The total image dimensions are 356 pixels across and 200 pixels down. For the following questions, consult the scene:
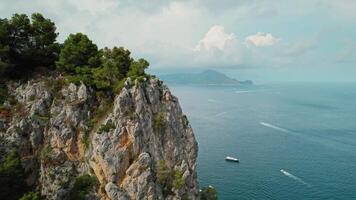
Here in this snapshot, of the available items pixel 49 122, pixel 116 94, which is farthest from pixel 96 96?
pixel 49 122

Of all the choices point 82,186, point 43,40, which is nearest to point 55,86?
point 43,40

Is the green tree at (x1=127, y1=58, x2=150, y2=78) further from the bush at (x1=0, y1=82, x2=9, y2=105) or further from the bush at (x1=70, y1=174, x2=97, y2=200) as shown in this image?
the bush at (x1=0, y1=82, x2=9, y2=105)

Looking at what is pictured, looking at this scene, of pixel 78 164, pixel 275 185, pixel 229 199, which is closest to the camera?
pixel 78 164

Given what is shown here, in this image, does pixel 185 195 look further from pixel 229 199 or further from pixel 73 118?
pixel 229 199

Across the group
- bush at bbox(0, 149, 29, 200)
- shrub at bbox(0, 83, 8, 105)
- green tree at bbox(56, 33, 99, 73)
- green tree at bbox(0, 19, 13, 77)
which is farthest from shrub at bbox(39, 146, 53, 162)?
green tree at bbox(0, 19, 13, 77)

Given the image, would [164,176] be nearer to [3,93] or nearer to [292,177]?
[3,93]

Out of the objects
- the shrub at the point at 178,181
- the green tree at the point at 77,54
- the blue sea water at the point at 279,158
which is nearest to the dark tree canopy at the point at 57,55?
the green tree at the point at 77,54

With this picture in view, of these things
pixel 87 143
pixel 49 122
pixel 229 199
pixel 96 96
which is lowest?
pixel 229 199
